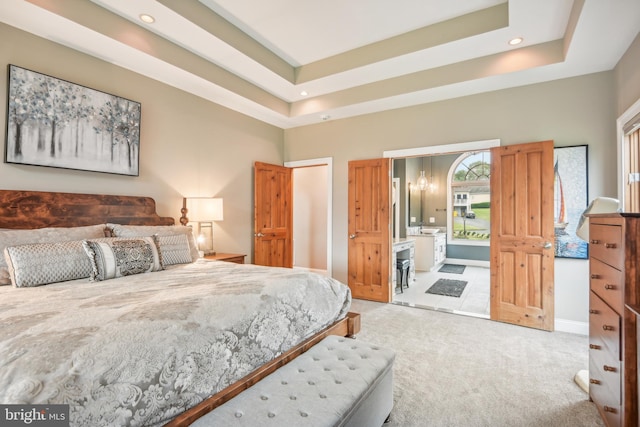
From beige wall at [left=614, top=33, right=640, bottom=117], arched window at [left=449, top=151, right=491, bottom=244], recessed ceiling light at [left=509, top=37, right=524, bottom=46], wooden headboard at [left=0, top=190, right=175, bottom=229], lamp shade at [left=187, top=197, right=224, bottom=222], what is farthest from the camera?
arched window at [left=449, top=151, right=491, bottom=244]

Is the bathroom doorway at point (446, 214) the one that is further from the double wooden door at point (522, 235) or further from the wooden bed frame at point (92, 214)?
the wooden bed frame at point (92, 214)

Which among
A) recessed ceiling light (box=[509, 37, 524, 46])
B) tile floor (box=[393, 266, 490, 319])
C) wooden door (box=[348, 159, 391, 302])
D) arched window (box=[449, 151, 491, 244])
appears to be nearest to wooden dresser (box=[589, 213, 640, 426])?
tile floor (box=[393, 266, 490, 319])

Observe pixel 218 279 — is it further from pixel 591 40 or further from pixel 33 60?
pixel 591 40

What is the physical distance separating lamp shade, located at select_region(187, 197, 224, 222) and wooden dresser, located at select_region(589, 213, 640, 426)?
350 cm

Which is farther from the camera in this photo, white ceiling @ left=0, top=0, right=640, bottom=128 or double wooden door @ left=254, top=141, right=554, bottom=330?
double wooden door @ left=254, top=141, right=554, bottom=330

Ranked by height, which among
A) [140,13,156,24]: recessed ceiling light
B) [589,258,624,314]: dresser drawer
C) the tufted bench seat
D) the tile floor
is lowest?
the tile floor

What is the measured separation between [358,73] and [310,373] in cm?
358

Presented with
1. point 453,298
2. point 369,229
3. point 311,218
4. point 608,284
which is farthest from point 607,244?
point 311,218

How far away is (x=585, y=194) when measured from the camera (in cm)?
323

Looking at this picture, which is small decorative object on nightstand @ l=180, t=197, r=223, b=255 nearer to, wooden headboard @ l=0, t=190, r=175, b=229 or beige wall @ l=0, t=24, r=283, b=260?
beige wall @ l=0, t=24, r=283, b=260

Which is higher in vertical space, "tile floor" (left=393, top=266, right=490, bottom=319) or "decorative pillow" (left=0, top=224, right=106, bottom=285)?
"decorative pillow" (left=0, top=224, right=106, bottom=285)

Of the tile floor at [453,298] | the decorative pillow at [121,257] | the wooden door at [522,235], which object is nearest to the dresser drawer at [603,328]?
the wooden door at [522,235]

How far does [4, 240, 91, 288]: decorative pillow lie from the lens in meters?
1.96

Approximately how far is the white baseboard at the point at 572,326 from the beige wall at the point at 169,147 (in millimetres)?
4027
